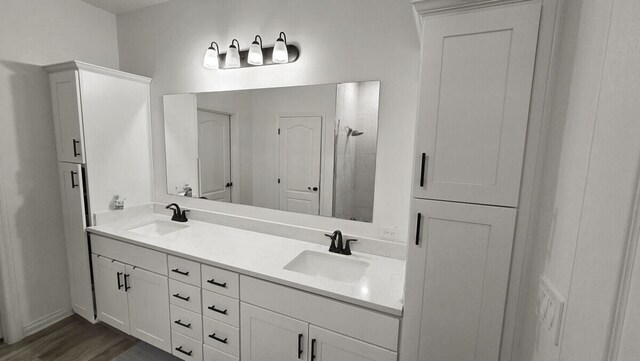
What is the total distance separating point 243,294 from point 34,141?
6.96 feet

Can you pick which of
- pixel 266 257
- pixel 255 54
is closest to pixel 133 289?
pixel 266 257

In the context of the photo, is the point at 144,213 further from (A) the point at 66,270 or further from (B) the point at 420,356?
(B) the point at 420,356

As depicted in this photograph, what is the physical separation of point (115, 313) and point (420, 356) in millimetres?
2249

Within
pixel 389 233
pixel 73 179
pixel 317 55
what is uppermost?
pixel 317 55

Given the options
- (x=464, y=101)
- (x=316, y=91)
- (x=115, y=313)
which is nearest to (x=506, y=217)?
(x=464, y=101)

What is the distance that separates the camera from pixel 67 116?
6.93 ft

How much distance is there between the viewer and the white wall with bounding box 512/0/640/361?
0.58 m

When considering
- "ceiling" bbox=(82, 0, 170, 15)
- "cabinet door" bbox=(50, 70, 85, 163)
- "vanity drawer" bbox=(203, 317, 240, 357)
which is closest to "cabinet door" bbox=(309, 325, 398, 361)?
"vanity drawer" bbox=(203, 317, 240, 357)

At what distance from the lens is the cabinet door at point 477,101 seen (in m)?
0.96

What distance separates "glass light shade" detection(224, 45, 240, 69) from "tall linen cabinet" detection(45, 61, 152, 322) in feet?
3.20

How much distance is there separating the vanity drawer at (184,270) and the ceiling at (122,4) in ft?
7.04

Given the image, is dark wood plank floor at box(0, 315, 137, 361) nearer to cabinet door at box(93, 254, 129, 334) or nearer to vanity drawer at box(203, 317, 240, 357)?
cabinet door at box(93, 254, 129, 334)

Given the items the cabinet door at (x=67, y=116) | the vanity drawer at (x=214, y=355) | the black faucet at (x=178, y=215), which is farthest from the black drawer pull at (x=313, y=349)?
the cabinet door at (x=67, y=116)

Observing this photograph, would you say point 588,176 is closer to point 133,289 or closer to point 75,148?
point 133,289
